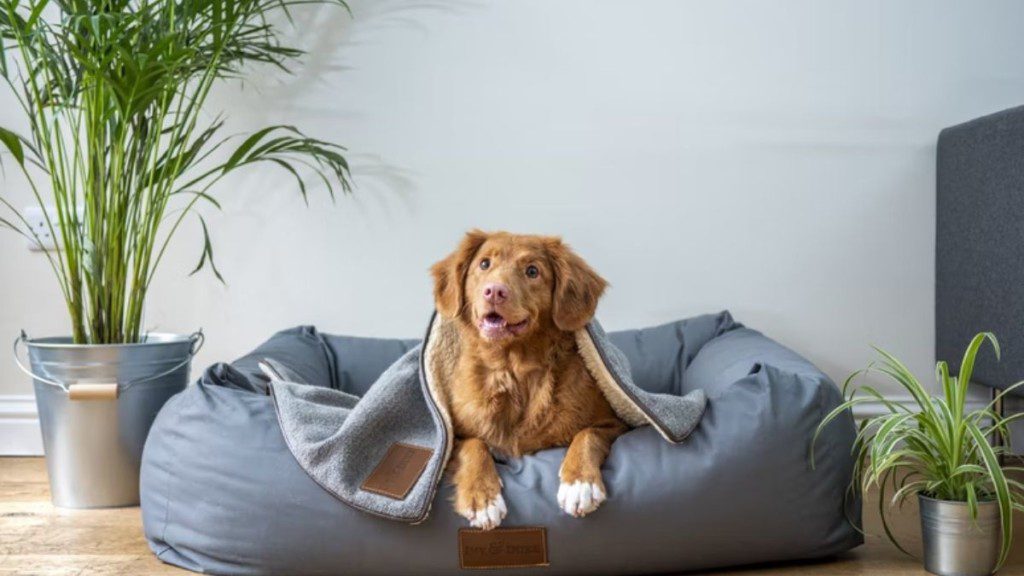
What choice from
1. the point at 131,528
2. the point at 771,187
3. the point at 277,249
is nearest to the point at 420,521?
the point at 131,528

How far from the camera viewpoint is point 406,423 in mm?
2121

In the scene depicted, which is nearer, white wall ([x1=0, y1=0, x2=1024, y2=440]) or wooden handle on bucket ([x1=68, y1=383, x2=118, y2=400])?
wooden handle on bucket ([x1=68, y1=383, x2=118, y2=400])

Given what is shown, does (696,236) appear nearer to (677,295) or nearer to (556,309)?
(677,295)

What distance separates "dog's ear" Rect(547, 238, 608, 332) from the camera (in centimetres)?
204

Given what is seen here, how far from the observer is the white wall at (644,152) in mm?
3152

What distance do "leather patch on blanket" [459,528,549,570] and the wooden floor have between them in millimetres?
380

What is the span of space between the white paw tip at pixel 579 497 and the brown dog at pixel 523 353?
0.32 feet

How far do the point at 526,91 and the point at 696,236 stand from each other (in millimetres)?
695

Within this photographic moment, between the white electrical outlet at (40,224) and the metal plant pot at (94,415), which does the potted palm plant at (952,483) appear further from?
the white electrical outlet at (40,224)

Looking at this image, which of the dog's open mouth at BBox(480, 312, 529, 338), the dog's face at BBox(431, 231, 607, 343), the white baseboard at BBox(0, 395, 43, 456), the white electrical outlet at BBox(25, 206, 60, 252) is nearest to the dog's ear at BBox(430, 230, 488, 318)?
the dog's face at BBox(431, 231, 607, 343)

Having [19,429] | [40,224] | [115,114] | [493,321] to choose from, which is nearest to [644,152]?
[493,321]

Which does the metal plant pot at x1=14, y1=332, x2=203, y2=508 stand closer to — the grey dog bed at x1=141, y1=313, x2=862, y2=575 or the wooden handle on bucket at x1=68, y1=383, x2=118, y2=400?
the wooden handle on bucket at x1=68, y1=383, x2=118, y2=400

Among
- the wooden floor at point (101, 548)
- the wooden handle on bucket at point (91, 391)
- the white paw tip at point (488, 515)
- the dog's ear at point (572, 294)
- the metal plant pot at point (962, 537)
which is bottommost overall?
the wooden floor at point (101, 548)

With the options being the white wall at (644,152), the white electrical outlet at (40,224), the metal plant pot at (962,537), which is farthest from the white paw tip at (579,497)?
the white electrical outlet at (40,224)
